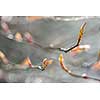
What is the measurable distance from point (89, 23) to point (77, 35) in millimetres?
146

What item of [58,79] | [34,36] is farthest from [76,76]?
[34,36]

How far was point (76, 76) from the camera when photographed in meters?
2.12

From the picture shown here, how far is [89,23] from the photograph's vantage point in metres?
2.09
